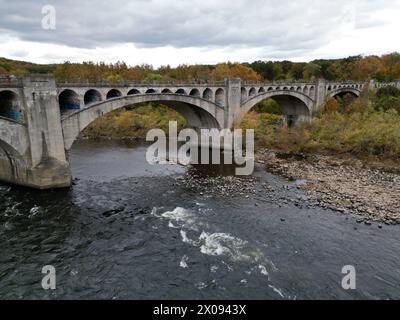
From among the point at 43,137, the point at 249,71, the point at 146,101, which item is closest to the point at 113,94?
the point at 146,101

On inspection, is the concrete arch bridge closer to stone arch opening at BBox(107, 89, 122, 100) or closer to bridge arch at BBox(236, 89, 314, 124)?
stone arch opening at BBox(107, 89, 122, 100)

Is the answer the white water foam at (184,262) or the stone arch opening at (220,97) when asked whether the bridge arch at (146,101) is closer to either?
the stone arch opening at (220,97)

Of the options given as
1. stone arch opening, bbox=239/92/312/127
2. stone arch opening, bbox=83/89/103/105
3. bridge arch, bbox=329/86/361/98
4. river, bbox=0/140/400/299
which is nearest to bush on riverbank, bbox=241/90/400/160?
bridge arch, bbox=329/86/361/98

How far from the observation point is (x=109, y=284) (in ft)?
64.6

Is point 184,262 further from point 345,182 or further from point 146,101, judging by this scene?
point 146,101

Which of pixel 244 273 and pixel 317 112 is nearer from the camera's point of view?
pixel 244 273

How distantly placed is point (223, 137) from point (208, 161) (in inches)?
331

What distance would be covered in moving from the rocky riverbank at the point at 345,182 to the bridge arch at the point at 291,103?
1114 centimetres

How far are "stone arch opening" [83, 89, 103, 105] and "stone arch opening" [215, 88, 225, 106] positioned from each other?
22.3m

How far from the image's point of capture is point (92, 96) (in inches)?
1523

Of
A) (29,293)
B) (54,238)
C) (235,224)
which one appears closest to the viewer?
(29,293)
